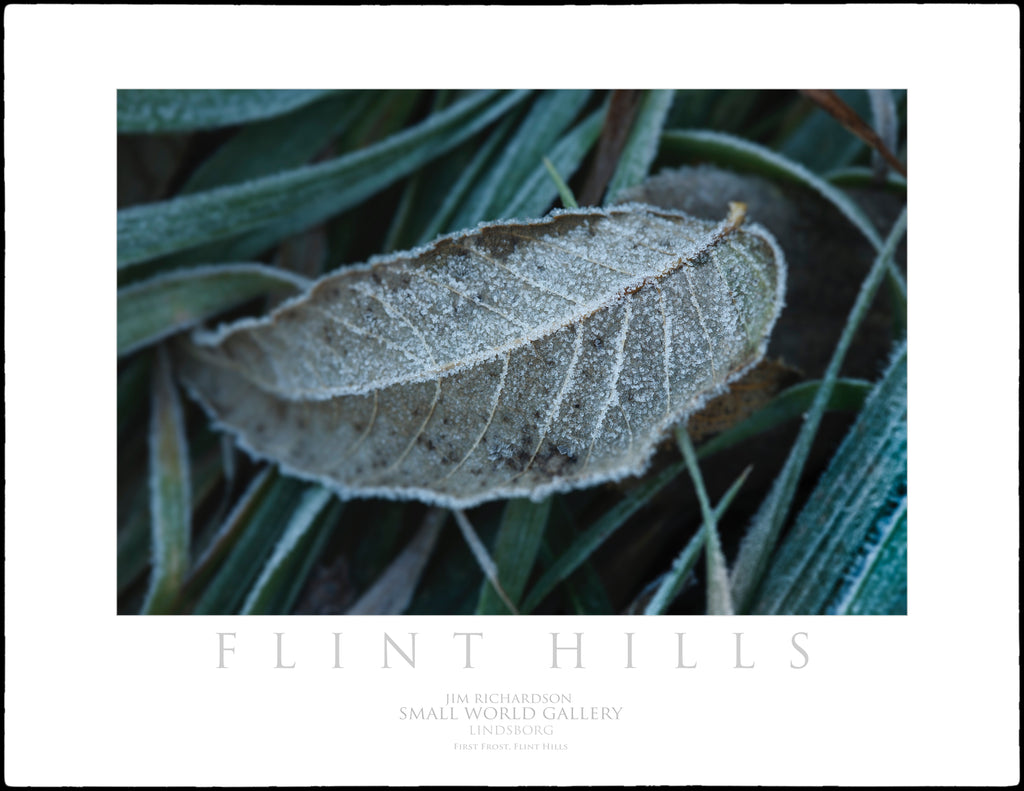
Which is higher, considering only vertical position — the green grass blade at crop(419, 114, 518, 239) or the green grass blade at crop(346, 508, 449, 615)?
the green grass blade at crop(419, 114, 518, 239)

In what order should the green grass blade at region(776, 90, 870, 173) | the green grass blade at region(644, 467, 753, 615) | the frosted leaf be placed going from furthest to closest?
1. the green grass blade at region(776, 90, 870, 173)
2. the green grass blade at region(644, 467, 753, 615)
3. the frosted leaf

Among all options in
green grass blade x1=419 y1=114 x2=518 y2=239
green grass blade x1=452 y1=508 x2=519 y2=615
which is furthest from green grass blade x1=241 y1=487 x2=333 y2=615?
green grass blade x1=419 y1=114 x2=518 y2=239

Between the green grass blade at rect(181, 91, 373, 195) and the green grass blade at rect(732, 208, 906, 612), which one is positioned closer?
the green grass blade at rect(732, 208, 906, 612)

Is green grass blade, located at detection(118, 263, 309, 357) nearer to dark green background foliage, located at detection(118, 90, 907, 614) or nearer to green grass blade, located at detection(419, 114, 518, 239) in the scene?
dark green background foliage, located at detection(118, 90, 907, 614)

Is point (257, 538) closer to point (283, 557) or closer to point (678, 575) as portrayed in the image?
point (283, 557)

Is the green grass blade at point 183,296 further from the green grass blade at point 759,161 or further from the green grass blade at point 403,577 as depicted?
the green grass blade at point 759,161

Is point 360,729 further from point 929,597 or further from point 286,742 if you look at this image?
point 929,597

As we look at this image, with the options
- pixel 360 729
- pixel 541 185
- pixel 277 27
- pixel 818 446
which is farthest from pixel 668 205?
pixel 360 729
